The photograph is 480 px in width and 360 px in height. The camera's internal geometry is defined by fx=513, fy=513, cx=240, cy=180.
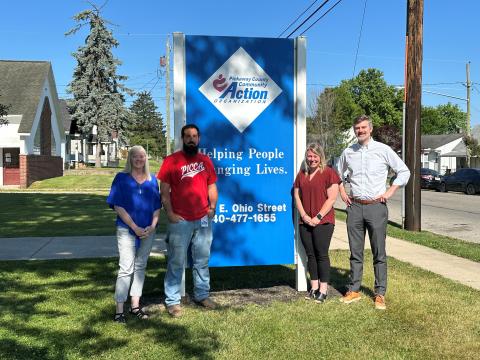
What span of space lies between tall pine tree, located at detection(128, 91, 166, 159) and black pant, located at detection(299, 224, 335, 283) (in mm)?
97617

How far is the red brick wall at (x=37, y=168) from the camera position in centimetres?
2806

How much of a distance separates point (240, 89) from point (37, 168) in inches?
1057

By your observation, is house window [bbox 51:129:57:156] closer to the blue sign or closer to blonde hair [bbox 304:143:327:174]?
the blue sign

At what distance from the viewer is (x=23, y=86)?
3098cm

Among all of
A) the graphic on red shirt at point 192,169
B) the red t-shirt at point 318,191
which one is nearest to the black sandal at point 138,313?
the graphic on red shirt at point 192,169

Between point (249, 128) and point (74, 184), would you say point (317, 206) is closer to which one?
point (249, 128)

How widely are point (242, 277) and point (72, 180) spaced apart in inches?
1020

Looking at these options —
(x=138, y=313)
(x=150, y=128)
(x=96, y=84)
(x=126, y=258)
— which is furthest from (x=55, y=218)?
(x=150, y=128)

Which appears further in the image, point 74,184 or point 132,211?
point 74,184

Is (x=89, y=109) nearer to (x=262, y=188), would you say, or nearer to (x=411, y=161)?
(x=411, y=161)

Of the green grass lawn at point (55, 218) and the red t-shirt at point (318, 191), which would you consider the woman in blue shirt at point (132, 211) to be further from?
the green grass lawn at point (55, 218)

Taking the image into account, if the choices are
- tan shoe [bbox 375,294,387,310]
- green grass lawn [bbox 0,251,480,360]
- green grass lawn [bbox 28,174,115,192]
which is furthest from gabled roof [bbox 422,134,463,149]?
tan shoe [bbox 375,294,387,310]

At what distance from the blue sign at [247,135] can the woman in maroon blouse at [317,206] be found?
406 millimetres

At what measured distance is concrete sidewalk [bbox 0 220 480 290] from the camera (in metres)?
7.61
